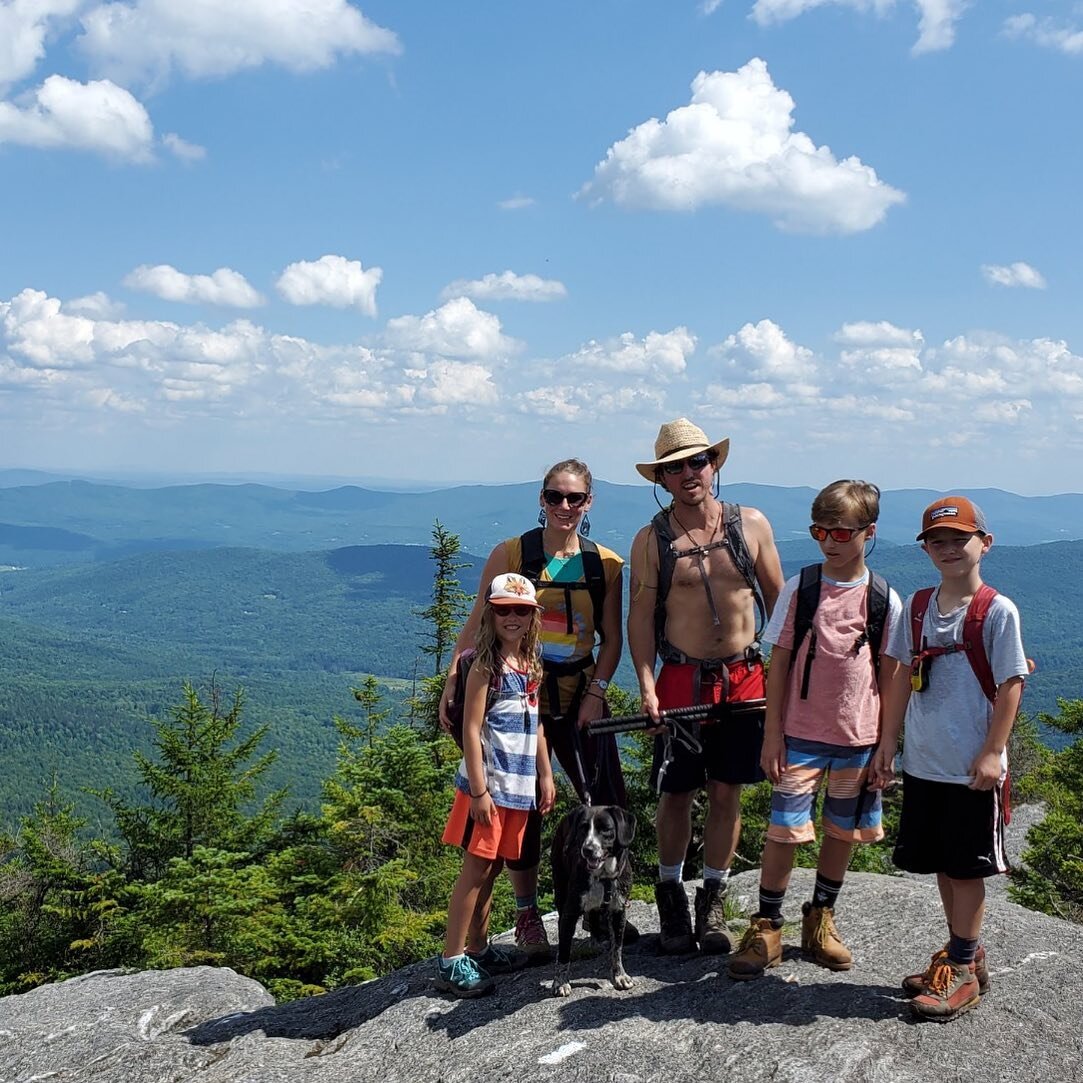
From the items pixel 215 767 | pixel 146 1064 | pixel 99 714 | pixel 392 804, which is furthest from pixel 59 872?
pixel 99 714

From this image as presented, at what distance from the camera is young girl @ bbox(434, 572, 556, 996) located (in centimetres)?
551

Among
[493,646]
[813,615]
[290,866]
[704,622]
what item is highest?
[813,615]

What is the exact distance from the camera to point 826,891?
5.59 m

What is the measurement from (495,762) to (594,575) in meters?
1.41

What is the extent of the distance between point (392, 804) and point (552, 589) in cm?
1474

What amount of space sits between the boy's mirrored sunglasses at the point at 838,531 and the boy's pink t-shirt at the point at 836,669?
318 mm

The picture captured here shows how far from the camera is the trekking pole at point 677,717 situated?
5570 millimetres

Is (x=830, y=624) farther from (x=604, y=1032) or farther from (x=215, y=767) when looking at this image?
(x=215, y=767)

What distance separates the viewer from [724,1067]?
4570mm

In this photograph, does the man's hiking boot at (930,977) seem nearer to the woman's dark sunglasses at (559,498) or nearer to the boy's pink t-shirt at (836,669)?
the boy's pink t-shirt at (836,669)

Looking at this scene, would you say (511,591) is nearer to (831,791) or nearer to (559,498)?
(559,498)

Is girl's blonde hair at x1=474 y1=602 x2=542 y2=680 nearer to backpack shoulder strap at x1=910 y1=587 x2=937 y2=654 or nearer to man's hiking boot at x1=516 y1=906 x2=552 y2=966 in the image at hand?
man's hiking boot at x1=516 y1=906 x2=552 y2=966

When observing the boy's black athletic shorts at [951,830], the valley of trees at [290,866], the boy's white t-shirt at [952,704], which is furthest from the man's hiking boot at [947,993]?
the valley of trees at [290,866]

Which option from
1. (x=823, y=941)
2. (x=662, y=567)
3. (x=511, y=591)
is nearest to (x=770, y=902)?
(x=823, y=941)
